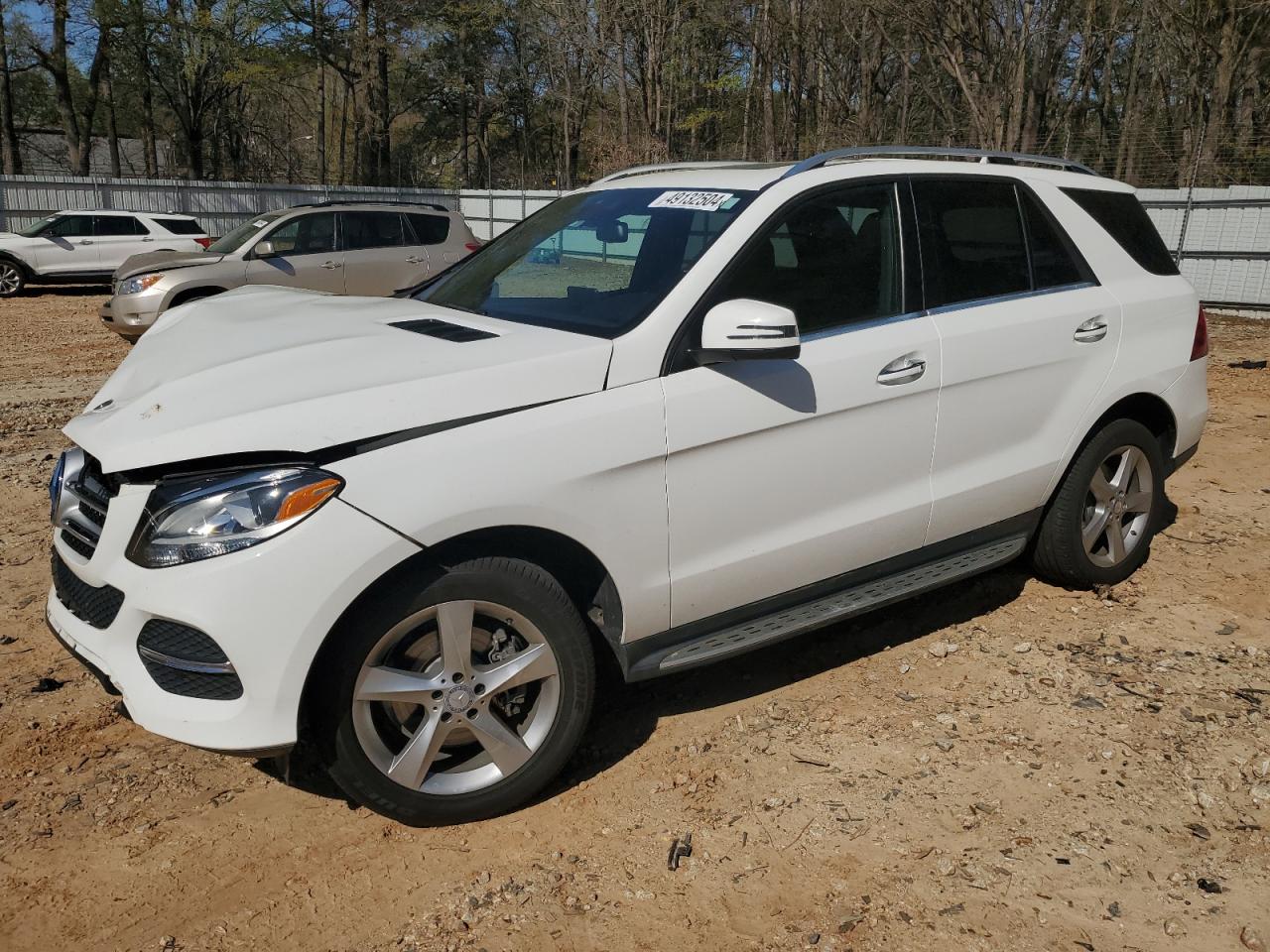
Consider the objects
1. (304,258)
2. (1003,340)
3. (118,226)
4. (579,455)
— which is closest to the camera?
(579,455)

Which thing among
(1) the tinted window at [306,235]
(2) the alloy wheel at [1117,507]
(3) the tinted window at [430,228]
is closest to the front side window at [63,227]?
(1) the tinted window at [306,235]

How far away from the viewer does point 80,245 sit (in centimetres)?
1839

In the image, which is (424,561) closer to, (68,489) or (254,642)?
(254,642)

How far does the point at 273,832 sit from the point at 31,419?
627 centimetres

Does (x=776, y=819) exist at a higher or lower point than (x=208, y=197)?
lower

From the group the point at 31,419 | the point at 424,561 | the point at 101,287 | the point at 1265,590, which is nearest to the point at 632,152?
the point at 101,287

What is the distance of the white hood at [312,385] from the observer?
8.79 feet

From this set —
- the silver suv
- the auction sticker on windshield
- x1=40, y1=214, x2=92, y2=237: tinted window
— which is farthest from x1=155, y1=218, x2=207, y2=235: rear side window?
the auction sticker on windshield

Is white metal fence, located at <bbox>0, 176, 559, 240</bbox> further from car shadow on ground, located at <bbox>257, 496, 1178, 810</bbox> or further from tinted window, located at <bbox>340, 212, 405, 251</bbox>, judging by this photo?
car shadow on ground, located at <bbox>257, 496, 1178, 810</bbox>

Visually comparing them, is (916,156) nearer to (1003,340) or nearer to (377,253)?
(1003,340)

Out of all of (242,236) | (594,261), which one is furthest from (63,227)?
(594,261)

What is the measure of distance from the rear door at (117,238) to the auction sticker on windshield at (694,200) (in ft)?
57.5

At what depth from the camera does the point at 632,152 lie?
25.0 meters

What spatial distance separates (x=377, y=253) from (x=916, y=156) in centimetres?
1010
